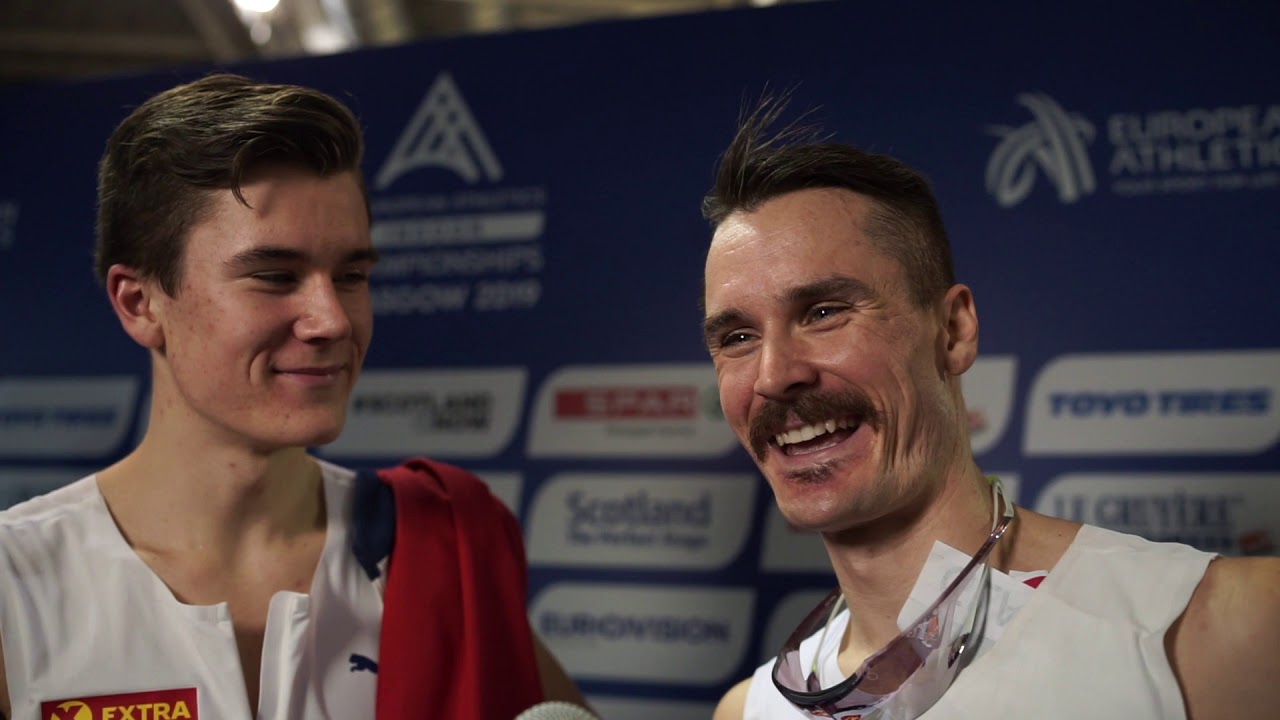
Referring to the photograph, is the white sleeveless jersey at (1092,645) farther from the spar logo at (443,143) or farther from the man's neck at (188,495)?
the spar logo at (443,143)

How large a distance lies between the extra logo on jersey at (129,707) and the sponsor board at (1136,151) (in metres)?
1.79

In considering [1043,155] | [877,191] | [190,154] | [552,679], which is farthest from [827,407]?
[1043,155]

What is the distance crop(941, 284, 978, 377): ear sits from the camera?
139cm

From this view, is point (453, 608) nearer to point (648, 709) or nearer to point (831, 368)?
point (831, 368)

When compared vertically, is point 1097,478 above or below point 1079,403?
below

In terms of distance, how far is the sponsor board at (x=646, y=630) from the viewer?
98.0 inches

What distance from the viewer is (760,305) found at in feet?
4.34

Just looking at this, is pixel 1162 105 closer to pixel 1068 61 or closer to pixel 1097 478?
Result: pixel 1068 61

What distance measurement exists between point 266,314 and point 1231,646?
1180 millimetres

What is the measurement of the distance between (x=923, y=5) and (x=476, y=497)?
1494 mm

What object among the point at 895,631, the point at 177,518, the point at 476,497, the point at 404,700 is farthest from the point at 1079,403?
the point at 177,518

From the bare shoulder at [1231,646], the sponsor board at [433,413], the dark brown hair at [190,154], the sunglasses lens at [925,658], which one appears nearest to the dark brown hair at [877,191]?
the sunglasses lens at [925,658]

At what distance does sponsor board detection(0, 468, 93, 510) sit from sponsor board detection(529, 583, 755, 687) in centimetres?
141

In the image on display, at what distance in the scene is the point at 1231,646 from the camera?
1.16m
